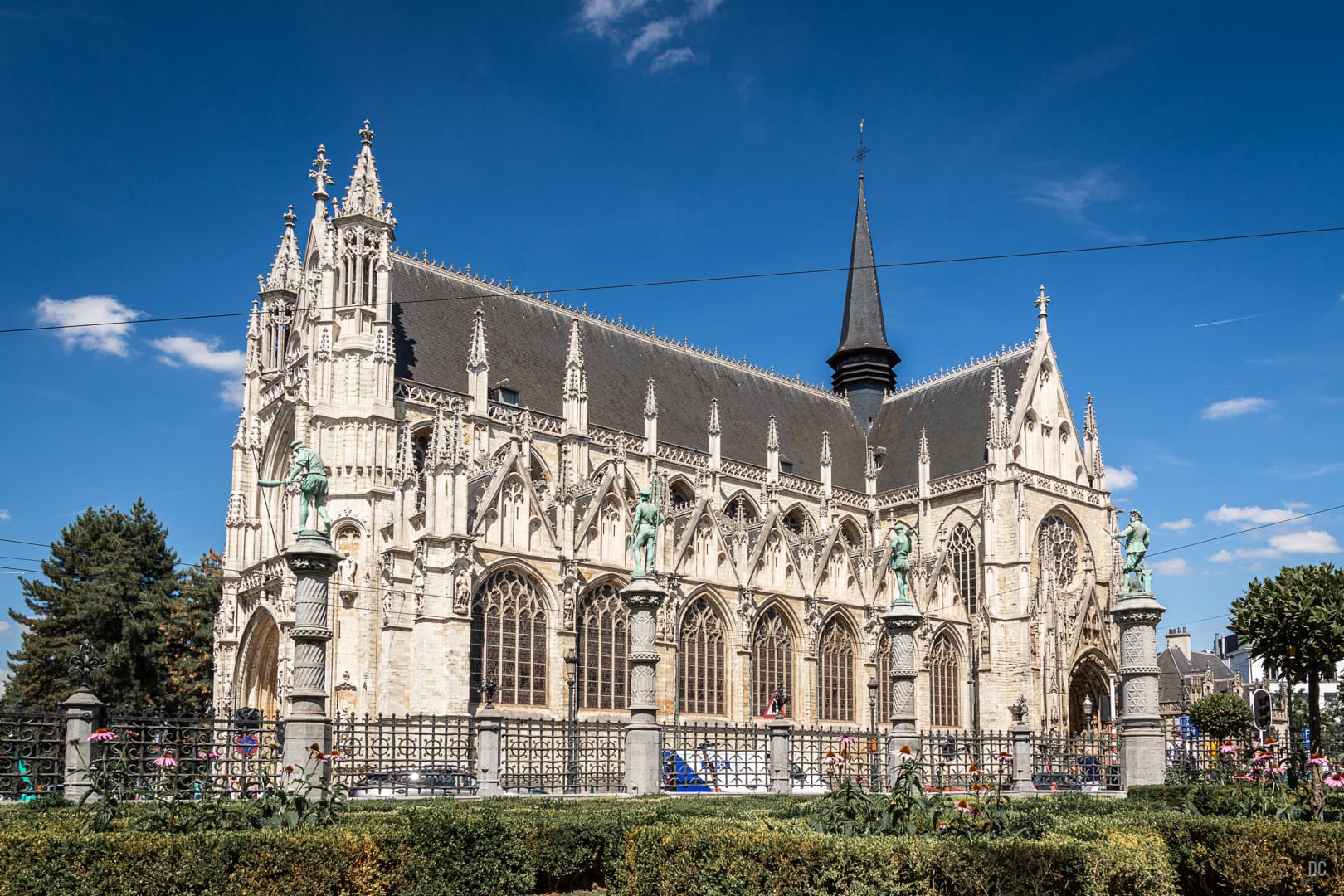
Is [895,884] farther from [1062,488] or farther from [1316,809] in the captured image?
[1062,488]

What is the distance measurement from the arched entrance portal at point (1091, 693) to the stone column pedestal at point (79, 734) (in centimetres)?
3847

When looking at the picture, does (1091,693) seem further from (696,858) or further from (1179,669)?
(696,858)

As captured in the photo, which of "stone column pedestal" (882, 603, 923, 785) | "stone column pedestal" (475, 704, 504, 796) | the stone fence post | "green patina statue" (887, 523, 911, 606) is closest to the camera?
"stone column pedestal" (475, 704, 504, 796)

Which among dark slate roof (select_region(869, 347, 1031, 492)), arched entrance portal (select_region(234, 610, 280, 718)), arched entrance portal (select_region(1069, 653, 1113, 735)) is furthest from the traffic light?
arched entrance portal (select_region(234, 610, 280, 718))

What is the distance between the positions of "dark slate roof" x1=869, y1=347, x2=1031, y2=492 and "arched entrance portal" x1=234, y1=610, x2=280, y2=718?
26996mm

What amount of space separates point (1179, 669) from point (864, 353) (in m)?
25.5

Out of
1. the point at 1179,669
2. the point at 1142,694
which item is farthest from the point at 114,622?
the point at 1179,669

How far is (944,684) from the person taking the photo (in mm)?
43750

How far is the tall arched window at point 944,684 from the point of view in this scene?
42969mm

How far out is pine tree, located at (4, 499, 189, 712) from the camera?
40688mm

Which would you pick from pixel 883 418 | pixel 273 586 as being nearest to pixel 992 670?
pixel 883 418

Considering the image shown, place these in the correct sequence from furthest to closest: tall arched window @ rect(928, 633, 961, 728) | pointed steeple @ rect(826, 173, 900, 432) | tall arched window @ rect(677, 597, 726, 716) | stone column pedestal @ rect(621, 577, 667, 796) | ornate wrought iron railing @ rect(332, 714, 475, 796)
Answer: pointed steeple @ rect(826, 173, 900, 432) < tall arched window @ rect(928, 633, 961, 728) < tall arched window @ rect(677, 597, 726, 716) < stone column pedestal @ rect(621, 577, 667, 796) < ornate wrought iron railing @ rect(332, 714, 475, 796)

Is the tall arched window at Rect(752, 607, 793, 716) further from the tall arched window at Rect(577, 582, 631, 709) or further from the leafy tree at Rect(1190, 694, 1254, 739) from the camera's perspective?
the leafy tree at Rect(1190, 694, 1254, 739)

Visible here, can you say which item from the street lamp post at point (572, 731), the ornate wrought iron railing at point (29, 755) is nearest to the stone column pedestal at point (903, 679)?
the street lamp post at point (572, 731)
